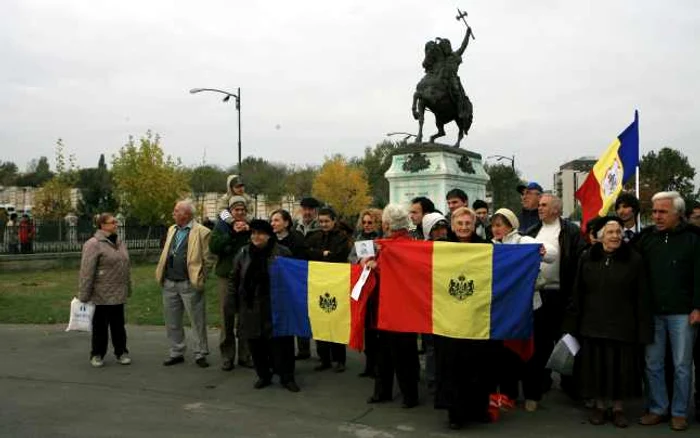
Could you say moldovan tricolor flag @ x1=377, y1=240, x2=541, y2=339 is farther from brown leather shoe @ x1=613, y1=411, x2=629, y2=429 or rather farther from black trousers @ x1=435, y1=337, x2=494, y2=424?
brown leather shoe @ x1=613, y1=411, x2=629, y2=429

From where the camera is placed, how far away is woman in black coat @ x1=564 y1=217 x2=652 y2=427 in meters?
5.44

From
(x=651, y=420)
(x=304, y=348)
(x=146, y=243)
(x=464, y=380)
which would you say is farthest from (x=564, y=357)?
(x=146, y=243)

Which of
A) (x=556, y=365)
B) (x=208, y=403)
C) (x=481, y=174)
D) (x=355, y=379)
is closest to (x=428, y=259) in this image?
(x=556, y=365)

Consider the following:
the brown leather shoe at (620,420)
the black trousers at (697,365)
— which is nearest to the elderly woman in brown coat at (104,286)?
the brown leather shoe at (620,420)

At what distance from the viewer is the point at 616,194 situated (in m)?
7.45

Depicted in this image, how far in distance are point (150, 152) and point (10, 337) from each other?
2242 cm

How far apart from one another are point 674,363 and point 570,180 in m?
44.6

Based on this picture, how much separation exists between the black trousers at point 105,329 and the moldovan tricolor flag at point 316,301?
2.40 m

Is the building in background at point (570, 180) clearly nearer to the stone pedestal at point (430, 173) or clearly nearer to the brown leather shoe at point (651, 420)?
the stone pedestal at point (430, 173)

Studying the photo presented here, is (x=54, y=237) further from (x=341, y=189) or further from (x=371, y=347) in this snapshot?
(x=341, y=189)

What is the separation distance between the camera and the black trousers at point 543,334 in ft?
20.0

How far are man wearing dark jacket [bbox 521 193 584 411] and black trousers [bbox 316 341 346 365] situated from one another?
2414 mm

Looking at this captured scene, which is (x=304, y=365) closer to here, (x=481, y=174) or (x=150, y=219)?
(x=481, y=174)

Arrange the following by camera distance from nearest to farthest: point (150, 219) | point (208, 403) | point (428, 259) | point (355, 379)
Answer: point (428, 259)
point (208, 403)
point (355, 379)
point (150, 219)
